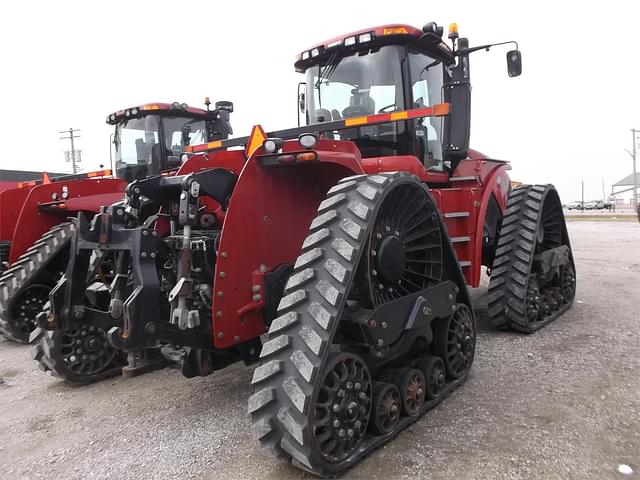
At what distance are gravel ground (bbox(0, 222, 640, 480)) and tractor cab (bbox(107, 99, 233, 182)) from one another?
353 cm

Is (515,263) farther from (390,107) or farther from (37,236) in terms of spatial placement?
→ (37,236)

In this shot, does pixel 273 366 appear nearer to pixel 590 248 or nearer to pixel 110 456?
pixel 110 456

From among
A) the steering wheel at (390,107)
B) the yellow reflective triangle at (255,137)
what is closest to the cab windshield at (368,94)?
the steering wheel at (390,107)

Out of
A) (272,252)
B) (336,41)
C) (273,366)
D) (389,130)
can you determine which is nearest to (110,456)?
(273,366)

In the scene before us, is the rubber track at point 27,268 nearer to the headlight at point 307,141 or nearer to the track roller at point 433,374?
the headlight at point 307,141

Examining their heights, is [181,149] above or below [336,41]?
below

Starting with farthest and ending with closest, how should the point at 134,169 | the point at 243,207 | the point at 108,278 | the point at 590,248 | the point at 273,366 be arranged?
the point at 590,248, the point at 134,169, the point at 108,278, the point at 243,207, the point at 273,366

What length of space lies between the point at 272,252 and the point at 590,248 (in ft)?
42.7

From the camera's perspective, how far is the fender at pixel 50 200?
18.4 feet

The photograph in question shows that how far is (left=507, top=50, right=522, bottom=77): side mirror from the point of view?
4.90 meters

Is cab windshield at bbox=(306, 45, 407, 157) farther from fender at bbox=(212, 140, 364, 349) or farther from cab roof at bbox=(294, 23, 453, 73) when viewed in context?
fender at bbox=(212, 140, 364, 349)

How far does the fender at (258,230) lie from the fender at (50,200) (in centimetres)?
302

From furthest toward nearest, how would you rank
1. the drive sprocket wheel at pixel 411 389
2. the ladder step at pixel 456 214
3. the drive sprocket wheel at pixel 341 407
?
the ladder step at pixel 456 214
the drive sprocket wheel at pixel 411 389
the drive sprocket wheel at pixel 341 407

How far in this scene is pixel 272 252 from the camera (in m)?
3.29
